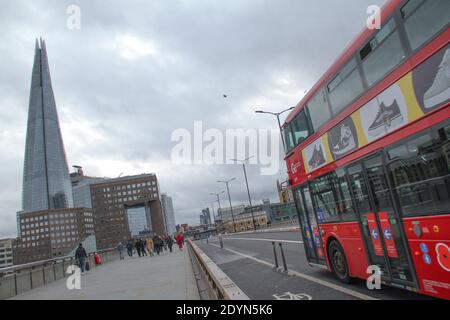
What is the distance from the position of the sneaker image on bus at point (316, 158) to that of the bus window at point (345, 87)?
126 centimetres

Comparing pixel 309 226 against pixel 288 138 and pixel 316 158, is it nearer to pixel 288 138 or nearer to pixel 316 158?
pixel 316 158

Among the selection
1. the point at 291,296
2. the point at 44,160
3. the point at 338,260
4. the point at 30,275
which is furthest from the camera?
the point at 44,160

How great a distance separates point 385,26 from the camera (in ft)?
20.0

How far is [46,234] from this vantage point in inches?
6024

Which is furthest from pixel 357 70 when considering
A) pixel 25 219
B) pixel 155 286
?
pixel 25 219

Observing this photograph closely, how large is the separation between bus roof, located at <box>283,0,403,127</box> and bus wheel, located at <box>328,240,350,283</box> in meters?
3.74

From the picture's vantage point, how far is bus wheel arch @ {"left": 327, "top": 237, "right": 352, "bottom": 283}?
8578 mm

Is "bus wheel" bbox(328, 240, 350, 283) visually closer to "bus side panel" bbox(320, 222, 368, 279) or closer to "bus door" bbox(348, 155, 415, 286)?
"bus side panel" bbox(320, 222, 368, 279)

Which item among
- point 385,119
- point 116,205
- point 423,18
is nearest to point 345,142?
point 385,119

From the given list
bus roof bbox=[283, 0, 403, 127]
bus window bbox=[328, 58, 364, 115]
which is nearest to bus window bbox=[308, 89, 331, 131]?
bus roof bbox=[283, 0, 403, 127]

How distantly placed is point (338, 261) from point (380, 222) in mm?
2559

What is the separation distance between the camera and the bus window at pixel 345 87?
23.2 ft
